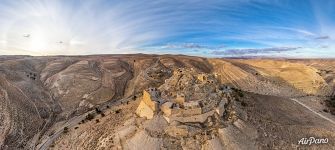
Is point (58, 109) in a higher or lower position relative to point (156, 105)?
lower

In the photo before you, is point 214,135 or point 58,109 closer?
point 214,135

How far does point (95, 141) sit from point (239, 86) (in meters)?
40.9

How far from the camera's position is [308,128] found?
42.3 meters

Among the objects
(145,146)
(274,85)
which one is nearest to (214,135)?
(145,146)

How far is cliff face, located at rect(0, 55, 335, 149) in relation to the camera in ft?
166

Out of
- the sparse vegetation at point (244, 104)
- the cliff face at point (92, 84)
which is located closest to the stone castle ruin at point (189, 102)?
the cliff face at point (92, 84)

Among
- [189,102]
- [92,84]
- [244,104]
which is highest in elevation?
[189,102]

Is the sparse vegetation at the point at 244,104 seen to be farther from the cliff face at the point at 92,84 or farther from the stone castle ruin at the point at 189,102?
the stone castle ruin at the point at 189,102

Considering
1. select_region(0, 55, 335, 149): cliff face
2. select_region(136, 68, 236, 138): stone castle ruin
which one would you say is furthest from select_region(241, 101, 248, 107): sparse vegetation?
select_region(136, 68, 236, 138): stone castle ruin

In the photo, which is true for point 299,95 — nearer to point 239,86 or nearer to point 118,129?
point 239,86

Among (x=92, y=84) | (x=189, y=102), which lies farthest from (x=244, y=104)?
(x=92, y=84)

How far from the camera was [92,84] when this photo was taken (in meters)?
69.7

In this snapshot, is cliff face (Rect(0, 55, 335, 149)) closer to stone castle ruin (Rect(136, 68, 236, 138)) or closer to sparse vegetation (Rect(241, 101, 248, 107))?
sparse vegetation (Rect(241, 101, 248, 107))

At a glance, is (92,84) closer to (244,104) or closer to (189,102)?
(244,104)
